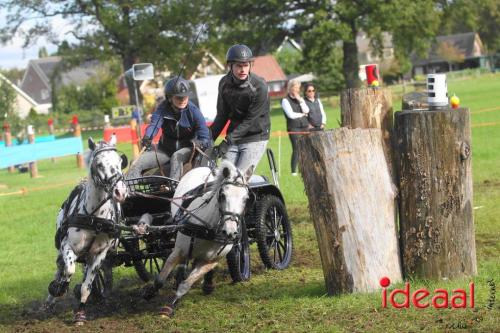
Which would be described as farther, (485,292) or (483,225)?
(483,225)

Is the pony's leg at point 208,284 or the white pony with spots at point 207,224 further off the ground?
the white pony with spots at point 207,224

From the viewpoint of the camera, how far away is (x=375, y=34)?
4581 centimetres

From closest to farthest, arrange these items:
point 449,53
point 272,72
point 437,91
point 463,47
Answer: point 437,91 < point 272,72 < point 449,53 < point 463,47

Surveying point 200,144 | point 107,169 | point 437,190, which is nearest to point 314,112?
point 200,144

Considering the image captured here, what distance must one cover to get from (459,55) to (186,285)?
10555 centimetres

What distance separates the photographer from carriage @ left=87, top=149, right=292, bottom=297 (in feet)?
25.7

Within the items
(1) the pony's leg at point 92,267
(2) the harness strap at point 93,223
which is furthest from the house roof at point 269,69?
(2) the harness strap at point 93,223

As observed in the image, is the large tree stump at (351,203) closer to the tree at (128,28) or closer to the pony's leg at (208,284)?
the pony's leg at (208,284)

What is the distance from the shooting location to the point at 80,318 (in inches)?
279

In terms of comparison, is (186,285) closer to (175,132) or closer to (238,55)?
(175,132)

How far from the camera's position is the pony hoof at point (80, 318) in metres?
7.06

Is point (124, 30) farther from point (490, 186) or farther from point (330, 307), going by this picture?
point (330, 307)

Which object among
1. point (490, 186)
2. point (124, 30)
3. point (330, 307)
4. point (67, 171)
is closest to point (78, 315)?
point (330, 307)

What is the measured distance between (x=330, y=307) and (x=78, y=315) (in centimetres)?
224
